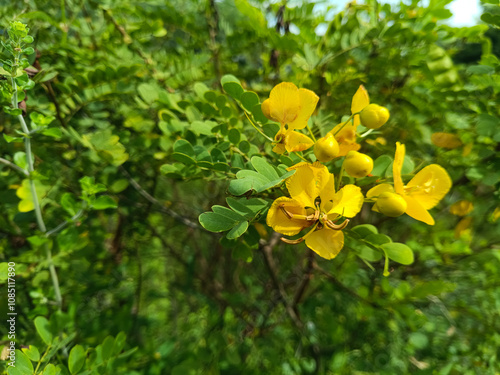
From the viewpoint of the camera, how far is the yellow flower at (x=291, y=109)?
1.59 ft

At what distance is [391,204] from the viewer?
0.46m

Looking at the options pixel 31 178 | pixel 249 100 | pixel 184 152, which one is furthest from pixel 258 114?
pixel 31 178

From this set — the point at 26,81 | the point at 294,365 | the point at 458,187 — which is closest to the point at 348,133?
the point at 26,81

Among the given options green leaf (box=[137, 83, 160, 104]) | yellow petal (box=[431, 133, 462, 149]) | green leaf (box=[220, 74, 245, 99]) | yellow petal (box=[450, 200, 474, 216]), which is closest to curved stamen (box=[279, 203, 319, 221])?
green leaf (box=[220, 74, 245, 99])

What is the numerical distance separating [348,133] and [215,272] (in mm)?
1492

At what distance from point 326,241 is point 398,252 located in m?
0.14

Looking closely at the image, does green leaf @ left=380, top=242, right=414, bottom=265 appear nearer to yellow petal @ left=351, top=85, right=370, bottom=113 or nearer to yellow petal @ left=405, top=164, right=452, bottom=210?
yellow petal @ left=405, top=164, right=452, bottom=210

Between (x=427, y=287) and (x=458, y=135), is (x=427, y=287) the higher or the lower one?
the lower one

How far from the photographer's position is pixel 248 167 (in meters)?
0.56

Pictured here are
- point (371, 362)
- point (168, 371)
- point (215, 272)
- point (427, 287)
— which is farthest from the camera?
point (215, 272)

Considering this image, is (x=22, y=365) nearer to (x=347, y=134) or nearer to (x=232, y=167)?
(x=232, y=167)

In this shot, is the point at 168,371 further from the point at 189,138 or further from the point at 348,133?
the point at 348,133

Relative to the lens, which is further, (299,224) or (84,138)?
(84,138)

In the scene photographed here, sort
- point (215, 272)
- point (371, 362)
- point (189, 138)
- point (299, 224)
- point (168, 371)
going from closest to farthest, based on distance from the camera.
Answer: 1. point (299, 224)
2. point (189, 138)
3. point (168, 371)
4. point (371, 362)
5. point (215, 272)
